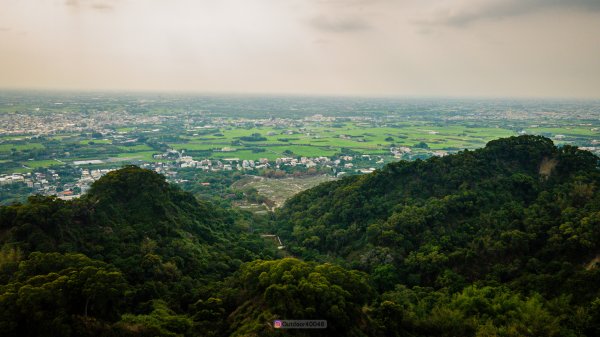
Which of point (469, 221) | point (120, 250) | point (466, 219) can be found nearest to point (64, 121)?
point (120, 250)

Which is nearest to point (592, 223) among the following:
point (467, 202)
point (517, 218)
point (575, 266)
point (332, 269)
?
point (575, 266)

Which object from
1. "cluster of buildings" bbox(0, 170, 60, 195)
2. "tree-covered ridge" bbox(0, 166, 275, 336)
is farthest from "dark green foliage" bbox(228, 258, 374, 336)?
"cluster of buildings" bbox(0, 170, 60, 195)

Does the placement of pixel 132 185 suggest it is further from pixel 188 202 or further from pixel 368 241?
pixel 368 241

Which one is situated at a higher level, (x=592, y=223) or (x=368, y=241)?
(x=592, y=223)

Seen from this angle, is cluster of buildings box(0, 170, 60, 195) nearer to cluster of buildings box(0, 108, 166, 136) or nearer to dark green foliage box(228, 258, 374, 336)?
cluster of buildings box(0, 108, 166, 136)

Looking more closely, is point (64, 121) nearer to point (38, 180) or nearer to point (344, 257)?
point (38, 180)

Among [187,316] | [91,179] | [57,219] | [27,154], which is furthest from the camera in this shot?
A: [27,154]

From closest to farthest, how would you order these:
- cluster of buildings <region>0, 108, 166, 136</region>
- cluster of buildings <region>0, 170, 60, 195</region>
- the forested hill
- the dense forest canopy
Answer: the dense forest canopy < the forested hill < cluster of buildings <region>0, 170, 60, 195</region> < cluster of buildings <region>0, 108, 166, 136</region>
